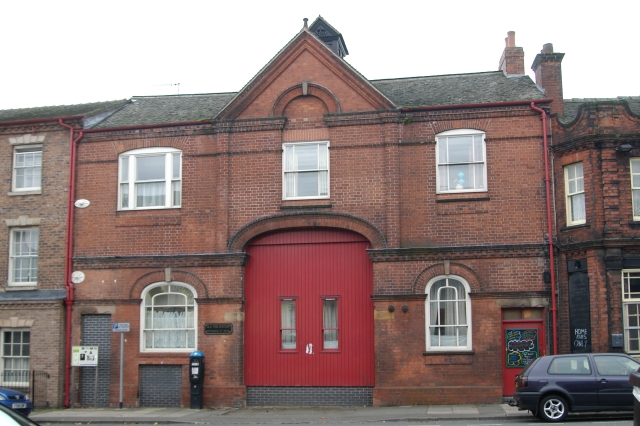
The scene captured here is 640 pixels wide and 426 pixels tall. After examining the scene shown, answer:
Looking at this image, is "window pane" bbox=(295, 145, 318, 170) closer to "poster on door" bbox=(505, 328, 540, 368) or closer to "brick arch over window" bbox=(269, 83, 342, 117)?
"brick arch over window" bbox=(269, 83, 342, 117)

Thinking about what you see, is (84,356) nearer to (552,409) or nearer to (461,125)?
(461,125)

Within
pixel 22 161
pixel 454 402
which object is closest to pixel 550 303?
pixel 454 402

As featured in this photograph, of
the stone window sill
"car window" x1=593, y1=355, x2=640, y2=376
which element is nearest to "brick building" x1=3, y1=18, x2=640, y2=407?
the stone window sill

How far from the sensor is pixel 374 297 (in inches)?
817

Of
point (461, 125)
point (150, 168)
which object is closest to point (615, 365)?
point (461, 125)

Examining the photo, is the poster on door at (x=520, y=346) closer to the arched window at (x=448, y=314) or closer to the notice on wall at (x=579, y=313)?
the notice on wall at (x=579, y=313)

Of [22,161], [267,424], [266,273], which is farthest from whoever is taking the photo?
[22,161]

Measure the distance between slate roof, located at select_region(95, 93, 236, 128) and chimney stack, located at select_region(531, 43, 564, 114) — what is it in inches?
386

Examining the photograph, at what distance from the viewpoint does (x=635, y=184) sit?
19969 millimetres

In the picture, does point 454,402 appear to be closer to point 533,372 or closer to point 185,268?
point 533,372

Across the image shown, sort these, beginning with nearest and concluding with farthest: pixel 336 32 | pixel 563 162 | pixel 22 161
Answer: pixel 563 162 → pixel 22 161 → pixel 336 32

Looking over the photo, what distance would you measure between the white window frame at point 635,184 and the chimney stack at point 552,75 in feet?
8.89

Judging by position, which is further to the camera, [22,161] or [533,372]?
[22,161]

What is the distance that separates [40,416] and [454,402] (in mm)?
11007
